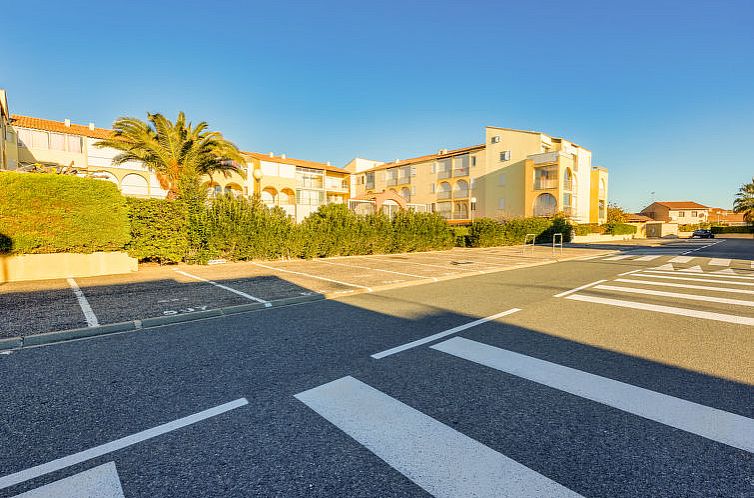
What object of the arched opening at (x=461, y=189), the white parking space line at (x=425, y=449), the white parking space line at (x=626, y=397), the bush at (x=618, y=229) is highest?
the arched opening at (x=461, y=189)

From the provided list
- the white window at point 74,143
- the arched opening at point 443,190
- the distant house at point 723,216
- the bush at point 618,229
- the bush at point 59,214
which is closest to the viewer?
the bush at point 59,214

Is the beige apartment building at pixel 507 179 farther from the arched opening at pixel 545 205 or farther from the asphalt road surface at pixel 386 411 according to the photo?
the asphalt road surface at pixel 386 411

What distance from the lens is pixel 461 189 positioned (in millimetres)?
52188

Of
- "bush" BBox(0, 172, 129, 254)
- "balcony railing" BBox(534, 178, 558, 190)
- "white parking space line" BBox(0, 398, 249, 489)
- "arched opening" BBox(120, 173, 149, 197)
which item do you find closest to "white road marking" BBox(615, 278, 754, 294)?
"white parking space line" BBox(0, 398, 249, 489)

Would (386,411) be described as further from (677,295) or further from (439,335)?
(677,295)

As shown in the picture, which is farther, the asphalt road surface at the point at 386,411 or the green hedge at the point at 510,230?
the green hedge at the point at 510,230

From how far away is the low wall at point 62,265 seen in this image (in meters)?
9.66

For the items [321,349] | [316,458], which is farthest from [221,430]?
[321,349]

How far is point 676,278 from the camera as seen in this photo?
439 inches

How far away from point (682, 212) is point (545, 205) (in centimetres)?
Answer: 8743

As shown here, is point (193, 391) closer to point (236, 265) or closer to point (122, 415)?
point (122, 415)

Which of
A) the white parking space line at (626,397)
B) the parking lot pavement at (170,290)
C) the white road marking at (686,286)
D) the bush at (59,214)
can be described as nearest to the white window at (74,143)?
the parking lot pavement at (170,290)

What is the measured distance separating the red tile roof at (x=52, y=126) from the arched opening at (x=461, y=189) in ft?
136

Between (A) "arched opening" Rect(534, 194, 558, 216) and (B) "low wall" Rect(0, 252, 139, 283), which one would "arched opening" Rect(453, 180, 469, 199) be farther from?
(B) "low wall" Rect(0, 252, 139, 283)
